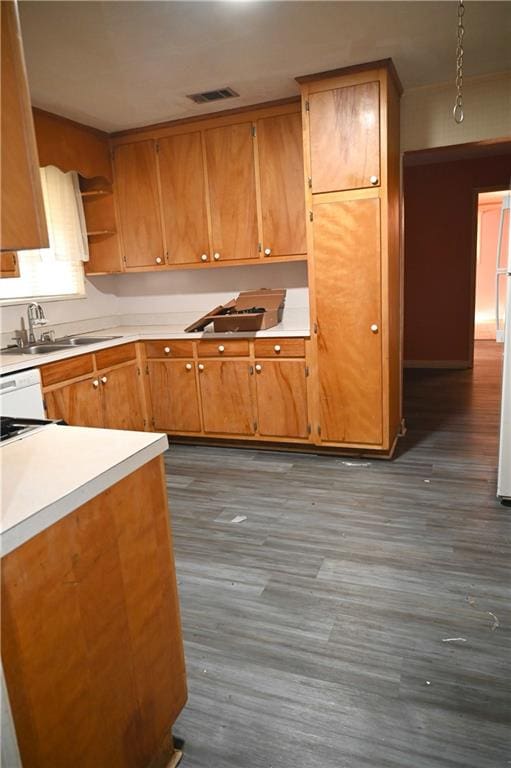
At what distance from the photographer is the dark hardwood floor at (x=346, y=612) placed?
1.48 metres

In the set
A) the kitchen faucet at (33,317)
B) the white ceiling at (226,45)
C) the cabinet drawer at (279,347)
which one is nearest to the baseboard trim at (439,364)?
the cabinet drawer at (279,347)

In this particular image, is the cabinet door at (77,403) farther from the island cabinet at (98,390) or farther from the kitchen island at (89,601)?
the kitchen island at (89,601)

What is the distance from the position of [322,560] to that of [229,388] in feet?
5.54

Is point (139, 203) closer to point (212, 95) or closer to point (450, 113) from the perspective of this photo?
point (212, 95)

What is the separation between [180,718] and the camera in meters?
1.58

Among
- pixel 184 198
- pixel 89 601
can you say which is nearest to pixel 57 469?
pixel 89 601

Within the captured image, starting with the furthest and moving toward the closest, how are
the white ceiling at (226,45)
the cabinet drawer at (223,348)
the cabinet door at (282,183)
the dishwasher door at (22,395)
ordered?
the cabinet drawer at (223,348)
the cabinet door at (282,183)
the dishwasher door at (22,395)
the white ceiling at (226,45)

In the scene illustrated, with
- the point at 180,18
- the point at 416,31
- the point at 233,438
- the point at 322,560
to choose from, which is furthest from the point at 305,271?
the point at 322,560

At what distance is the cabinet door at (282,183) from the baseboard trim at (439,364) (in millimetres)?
3512

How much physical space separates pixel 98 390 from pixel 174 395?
64 centimetres

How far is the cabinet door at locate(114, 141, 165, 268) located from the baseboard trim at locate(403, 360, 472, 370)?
3.80m

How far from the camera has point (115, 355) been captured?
3.69 m

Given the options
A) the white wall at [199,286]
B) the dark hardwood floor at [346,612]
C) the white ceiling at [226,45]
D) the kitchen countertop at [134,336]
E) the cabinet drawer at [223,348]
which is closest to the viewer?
the dark hardwood floor at [346,612]

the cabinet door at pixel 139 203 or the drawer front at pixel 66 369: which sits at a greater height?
the cabinet door at pixel 139 203
